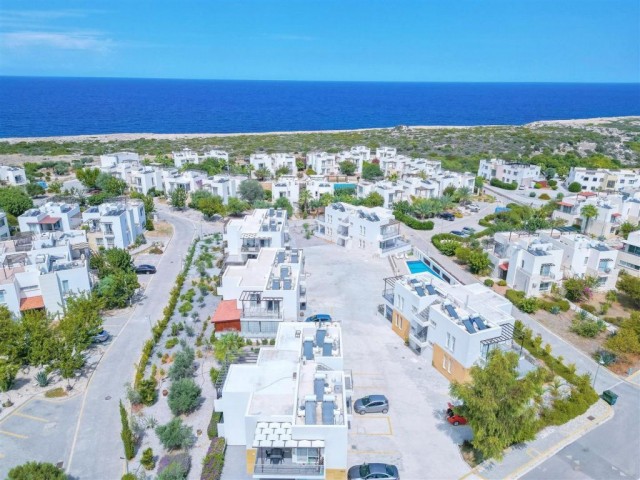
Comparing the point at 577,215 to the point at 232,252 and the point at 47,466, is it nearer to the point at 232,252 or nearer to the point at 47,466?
the point at 232,252

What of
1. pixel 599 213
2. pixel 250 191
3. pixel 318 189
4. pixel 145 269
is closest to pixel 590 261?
pixel 599 213

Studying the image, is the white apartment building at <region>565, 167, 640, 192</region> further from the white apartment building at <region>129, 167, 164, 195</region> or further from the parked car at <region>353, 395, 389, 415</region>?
the white apartment building at <region>129, 167, 164, 195</region>

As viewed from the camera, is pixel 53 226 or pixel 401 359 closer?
pixel 401 359

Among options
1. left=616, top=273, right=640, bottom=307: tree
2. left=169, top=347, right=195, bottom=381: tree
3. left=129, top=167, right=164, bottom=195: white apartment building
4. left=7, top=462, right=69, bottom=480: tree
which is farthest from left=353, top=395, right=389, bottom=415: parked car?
left=129, top=167, right=164, bottom=195: white apartment building

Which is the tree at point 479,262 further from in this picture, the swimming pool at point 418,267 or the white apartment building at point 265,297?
the white apartment building at point 265,297

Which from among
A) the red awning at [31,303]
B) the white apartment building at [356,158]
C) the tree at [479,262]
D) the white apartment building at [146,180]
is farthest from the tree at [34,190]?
Answer: the tree at [479,262]

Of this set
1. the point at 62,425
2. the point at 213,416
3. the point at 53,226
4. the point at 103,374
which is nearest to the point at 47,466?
the point at 62,425
